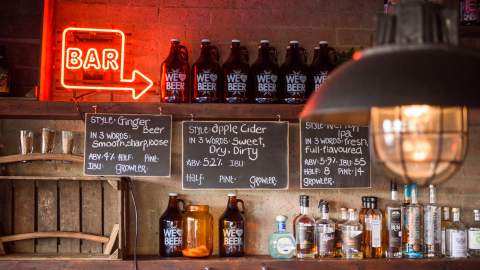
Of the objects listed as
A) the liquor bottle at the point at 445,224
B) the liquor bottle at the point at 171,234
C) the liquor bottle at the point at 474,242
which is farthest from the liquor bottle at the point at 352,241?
the liquor bottle at the point at 171,234

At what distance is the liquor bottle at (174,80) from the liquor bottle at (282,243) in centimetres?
75

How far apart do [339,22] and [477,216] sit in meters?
1.21

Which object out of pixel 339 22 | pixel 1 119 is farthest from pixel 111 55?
pixel 339 22

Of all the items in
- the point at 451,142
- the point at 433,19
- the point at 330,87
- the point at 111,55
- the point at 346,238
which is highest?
the point at 111,55

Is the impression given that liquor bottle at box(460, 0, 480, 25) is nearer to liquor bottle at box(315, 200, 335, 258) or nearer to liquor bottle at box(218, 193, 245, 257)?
liquor bottle at box(315, 200, 335, 258)

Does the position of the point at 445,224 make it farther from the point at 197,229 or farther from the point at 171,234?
the point at 171,234

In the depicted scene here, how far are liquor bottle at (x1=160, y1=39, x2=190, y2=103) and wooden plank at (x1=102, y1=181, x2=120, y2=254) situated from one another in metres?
0.52

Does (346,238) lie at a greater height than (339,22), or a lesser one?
lesser

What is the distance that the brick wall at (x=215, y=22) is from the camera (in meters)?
3.22

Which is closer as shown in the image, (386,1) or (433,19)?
(433,19)

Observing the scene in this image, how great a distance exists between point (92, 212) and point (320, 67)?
132 centimetres

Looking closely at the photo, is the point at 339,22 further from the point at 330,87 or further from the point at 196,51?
the point at 330,87

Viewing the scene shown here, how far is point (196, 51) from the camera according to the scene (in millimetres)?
3246

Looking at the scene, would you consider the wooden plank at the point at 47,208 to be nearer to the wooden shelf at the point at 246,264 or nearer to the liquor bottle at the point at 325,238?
the wooden shelf at the point at 246,264
